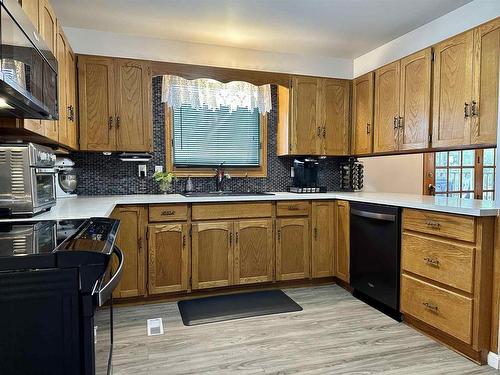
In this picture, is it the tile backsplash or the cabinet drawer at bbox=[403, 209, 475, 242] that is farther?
the tile backsplash

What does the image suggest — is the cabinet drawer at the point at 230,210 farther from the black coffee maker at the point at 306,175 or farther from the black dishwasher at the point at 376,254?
the black dishwasher at the point at 376,254

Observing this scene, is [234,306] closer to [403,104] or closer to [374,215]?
[374,215]

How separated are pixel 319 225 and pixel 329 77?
161cm

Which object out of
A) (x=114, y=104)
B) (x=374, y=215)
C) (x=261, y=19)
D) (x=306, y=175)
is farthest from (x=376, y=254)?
(x=114, y=104)

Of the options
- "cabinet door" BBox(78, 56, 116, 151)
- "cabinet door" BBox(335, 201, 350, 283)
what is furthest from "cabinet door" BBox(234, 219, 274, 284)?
"cabinet door" BBox(78, 56, 116, 151)

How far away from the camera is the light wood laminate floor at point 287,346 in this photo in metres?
2.00

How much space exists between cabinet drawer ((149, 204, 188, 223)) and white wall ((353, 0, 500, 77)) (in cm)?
242

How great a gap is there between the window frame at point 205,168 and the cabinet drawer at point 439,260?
1.73m

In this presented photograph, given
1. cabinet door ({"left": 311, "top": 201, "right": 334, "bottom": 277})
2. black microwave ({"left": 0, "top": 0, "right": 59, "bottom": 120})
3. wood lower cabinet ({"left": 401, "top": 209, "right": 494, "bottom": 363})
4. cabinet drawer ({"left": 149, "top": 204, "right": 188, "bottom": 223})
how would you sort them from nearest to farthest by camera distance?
black microwave ({"left": 0, "top": 0, "right": 59, "bottom": 120})
wood lower cabinet ({"left": 401, "top": 209, "right": 494, "bottom": 363})
cabinet drawer ({"left": 149, "top": 204, "right": 188, "bottom": 223})
cabinet door ({"left": 311, "top": 201, "right": 334, "bottom": 277})

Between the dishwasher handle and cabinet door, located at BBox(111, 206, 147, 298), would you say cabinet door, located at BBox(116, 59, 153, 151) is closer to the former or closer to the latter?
cabinet door, located at BBox(111, 206, 147, 298)

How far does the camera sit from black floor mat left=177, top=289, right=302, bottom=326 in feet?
8.83

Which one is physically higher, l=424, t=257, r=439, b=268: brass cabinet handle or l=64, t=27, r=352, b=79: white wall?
l=64, t=27, r=352, b=79: white wall

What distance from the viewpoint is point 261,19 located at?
9.36 ft

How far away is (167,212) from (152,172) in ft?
2.22
